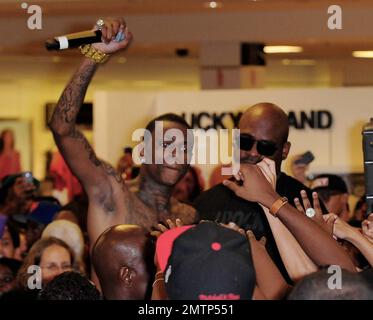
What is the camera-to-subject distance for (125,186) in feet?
14.7

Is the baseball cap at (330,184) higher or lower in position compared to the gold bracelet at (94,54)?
lower

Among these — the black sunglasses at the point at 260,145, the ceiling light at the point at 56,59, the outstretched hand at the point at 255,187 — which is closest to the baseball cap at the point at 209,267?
the outstretched hand at the point at 255,187

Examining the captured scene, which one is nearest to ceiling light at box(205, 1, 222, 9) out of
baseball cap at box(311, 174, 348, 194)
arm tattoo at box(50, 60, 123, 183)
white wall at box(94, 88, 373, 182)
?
white wall at box(94, 88, 373, 182)

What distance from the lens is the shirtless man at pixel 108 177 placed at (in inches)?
160

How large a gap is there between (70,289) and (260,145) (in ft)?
4.99

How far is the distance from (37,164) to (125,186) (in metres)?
10.6

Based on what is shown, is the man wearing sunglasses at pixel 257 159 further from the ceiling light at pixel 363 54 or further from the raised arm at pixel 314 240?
the ceiling light at pixel 363 54

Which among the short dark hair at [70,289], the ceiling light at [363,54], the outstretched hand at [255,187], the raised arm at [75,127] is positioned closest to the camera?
the short dark hair at [70,289]

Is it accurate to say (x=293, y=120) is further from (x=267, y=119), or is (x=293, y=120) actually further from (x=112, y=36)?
(x=112, y=36)

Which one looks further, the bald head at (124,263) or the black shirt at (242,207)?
the black shirt at (242,207)

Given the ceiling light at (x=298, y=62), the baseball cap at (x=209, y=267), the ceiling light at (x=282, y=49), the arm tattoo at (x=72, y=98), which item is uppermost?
the ceiling light at (x=282, y=49)
